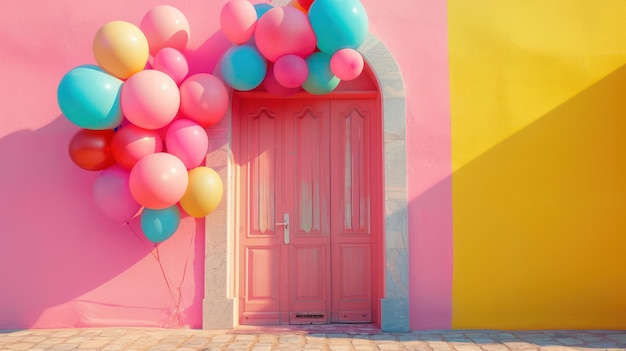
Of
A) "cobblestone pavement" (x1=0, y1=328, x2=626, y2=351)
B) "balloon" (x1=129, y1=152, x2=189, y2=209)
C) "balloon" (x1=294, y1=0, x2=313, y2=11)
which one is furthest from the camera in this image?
"balloon" (x1=294, y1=0, x2=313, y2=11)

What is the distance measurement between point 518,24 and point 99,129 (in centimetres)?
397

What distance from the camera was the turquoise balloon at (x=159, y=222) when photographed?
439cm

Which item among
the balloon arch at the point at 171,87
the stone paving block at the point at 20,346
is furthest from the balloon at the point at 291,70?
the stone paving block at the point at 20,346

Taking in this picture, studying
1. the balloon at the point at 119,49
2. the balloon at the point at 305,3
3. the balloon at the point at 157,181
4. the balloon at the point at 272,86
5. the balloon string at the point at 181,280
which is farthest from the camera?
the balloon string at the point at 181,280

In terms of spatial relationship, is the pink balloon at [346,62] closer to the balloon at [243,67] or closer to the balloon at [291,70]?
the balloon at [291,70]

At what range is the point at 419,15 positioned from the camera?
5.12 metres

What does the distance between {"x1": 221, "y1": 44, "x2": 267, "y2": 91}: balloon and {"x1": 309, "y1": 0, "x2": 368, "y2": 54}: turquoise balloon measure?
0.57m

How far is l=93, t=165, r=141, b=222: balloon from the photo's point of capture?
4344mm

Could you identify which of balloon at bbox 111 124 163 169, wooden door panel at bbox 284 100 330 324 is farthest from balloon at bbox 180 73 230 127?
wooden door panel at bbox 284 100 330 324

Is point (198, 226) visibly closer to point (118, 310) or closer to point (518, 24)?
point (118, 310)

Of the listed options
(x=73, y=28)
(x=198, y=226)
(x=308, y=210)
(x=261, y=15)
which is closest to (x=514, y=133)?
(x=308, y=210)

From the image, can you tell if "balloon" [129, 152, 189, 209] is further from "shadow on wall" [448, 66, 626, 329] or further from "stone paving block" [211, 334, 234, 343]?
"shadow on wall" [448, 66, 626, 329]

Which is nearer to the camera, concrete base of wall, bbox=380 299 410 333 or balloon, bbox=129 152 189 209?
balloon, bbox=129 152 189 209

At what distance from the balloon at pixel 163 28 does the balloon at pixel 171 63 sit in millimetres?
83
